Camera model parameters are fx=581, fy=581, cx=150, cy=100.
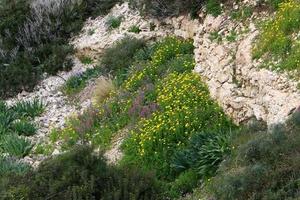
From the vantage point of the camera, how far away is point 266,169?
22.8ft

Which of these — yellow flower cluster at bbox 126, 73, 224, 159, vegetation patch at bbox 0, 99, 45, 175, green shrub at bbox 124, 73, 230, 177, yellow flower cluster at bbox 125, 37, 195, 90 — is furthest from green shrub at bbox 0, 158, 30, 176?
yellow flower cluster at bbox 125, 37, 195, 90

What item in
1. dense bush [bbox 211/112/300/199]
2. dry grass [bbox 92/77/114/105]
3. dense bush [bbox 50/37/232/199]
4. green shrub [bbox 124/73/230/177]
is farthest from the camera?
dry grass [bbox 92/77/114/105]

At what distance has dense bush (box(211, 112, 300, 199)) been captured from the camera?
6652 millimetres

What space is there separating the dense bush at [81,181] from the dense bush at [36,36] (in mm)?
7012

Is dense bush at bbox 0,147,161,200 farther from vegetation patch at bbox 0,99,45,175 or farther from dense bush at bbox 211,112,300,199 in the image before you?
vegetation patch at bbox 0,99,45,175

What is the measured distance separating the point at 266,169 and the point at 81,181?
8.98ft

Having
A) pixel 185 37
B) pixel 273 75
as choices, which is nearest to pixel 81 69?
pixel 185 37

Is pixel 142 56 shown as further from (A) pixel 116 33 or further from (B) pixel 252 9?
(B) pixel 252 9

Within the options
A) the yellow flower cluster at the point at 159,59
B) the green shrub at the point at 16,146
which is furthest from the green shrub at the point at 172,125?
the green shrub at the point at 16,146

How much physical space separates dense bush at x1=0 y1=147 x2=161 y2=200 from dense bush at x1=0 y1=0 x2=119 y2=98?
701 centimetres

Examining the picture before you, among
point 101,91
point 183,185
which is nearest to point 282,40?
point 183,185

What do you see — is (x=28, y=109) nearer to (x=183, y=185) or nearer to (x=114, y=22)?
(x=114, y=22)

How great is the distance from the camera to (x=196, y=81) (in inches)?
447

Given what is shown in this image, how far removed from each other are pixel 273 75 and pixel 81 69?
24.3 feet
